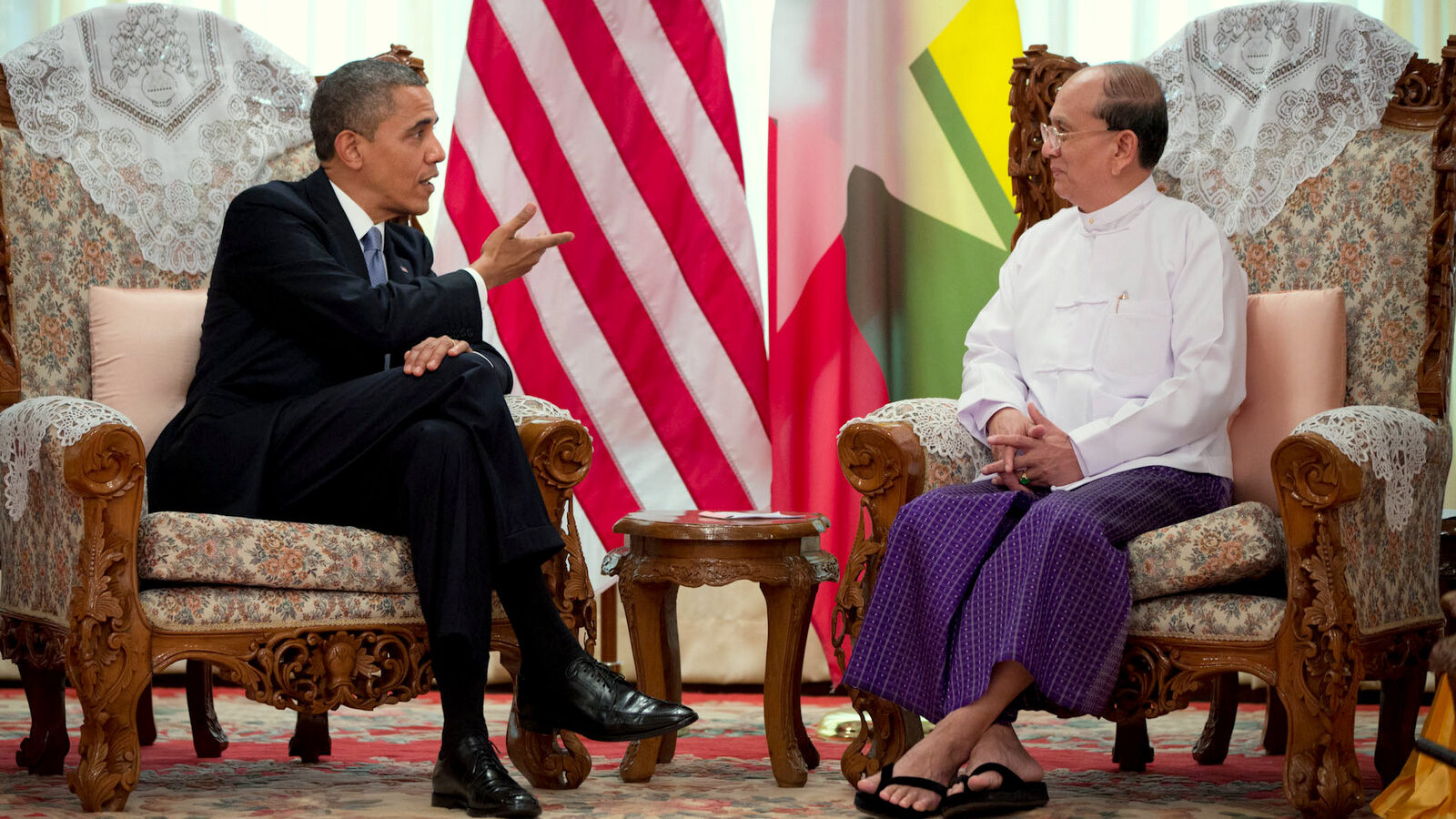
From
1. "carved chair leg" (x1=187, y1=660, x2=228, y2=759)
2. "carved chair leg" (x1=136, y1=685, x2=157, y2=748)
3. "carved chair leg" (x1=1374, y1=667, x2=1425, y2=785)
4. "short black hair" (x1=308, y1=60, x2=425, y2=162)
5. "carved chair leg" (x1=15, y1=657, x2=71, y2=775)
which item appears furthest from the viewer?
"carved chair leg" (x1=136, y1=685, x2=157, y2=748)

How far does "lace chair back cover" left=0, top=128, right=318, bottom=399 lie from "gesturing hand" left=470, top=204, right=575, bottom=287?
77 cm

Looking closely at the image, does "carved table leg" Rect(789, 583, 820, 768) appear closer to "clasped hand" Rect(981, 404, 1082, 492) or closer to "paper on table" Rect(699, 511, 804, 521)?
"paper on table" Rect(699, 511, 804, 521)

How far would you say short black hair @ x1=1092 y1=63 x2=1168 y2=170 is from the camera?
2.87m

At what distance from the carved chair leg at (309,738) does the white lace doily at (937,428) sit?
4.00 feet

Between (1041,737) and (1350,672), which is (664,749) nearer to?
(1041,737)

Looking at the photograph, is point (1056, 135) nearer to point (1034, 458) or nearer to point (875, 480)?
point (1034, 458)

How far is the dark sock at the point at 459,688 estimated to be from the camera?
2414mm

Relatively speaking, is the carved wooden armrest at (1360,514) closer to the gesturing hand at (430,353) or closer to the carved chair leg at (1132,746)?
the carved chair leg at (1132,746)

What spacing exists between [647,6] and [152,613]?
2062 mm

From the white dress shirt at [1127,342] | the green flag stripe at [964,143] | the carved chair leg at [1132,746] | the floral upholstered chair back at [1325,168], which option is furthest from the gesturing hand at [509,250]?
the carved chair leg at [1132,746]

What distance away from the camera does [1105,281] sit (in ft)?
9.41

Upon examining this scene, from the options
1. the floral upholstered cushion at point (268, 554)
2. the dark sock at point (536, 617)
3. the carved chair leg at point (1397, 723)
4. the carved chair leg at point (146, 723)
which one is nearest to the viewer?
the floral upholstered cushion at point (268, 554)

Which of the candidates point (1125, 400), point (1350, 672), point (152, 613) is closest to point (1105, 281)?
point (1125, 400)

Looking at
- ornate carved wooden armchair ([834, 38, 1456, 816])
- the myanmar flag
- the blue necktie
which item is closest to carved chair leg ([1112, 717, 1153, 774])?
ornate carved wooden armchair ([834, 38, 1456, 816])
